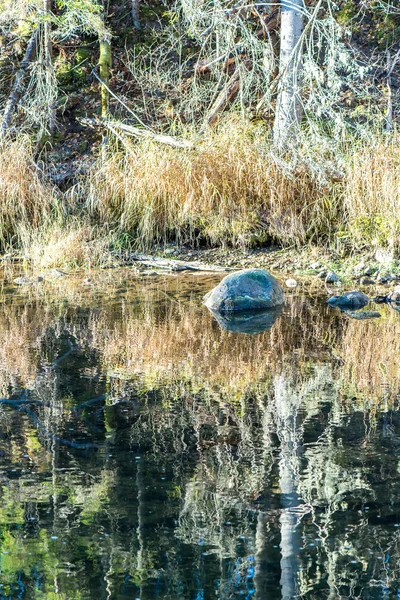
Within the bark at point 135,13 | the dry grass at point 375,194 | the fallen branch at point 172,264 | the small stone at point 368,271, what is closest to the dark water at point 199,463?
the small stone at point 368,271

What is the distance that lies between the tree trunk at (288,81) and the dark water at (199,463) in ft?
14.2

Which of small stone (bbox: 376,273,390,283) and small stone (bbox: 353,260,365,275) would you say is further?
small stone (bbox: 353,260,365,275)

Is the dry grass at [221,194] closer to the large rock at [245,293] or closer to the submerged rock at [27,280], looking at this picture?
the submerged rock at [27,280]

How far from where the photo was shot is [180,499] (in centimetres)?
379

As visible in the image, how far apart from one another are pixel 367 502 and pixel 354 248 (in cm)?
736

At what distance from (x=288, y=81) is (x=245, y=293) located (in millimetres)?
4130

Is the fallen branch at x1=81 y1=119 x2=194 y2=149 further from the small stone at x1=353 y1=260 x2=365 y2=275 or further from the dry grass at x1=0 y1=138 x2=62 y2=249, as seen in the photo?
the small stone at x1=353 y1=260 x2=365 y2=275

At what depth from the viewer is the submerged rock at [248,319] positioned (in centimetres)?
765

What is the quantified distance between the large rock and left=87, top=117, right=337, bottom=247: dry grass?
2536 millimetres

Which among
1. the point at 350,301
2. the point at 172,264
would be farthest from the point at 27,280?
the point at 350,301

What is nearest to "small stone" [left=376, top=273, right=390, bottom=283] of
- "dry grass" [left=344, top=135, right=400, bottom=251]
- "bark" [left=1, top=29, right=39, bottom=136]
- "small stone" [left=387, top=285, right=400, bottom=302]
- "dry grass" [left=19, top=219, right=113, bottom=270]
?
"dry grass" [left=344, top=135, right=400, bottom=251]

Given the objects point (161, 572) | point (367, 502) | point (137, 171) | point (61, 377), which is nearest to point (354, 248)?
point (137, 171)

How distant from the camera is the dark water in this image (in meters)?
3.19

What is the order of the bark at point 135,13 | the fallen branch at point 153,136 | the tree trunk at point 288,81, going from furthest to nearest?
1. the bark at point 135,13
2. the fallen branch at point 153,136
3. the tree trunk at point 288,81
